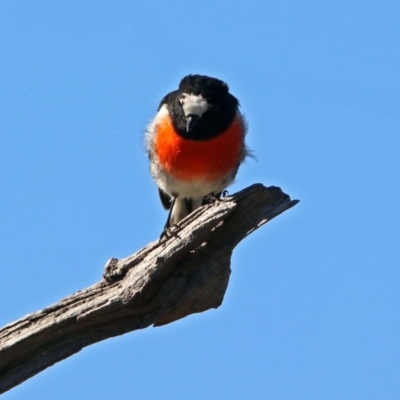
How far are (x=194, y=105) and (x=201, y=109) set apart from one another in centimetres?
7

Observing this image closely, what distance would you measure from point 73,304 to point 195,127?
2.19 m

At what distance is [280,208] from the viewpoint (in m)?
5.78

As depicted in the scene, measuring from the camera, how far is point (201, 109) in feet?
24.2

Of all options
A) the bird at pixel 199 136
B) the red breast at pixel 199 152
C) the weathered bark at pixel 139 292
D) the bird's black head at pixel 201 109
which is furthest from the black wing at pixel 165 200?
the weathered bark at pixel 139 292

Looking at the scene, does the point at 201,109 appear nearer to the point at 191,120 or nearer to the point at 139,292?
the point at 191,120

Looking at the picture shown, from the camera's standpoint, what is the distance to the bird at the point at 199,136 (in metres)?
7.41

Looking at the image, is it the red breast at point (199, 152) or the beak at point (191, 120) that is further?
the red breast at point (199, 152)

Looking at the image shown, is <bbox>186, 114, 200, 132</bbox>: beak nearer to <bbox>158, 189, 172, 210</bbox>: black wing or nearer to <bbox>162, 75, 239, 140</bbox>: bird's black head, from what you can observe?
<bbox>162, 75, 239, 140</bbox>: bird's black head

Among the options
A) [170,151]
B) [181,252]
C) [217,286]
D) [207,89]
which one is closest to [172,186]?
[170,151]

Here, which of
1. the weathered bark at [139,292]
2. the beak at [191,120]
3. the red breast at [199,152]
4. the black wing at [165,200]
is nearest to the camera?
the weathered bark at [139,292]

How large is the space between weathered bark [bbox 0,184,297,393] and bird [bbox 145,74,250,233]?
1.38m

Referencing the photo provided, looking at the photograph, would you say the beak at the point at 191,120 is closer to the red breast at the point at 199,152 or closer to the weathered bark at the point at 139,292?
the red breast at the point at 199,152

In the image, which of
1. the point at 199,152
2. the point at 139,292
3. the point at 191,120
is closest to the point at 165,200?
the point at 199,152

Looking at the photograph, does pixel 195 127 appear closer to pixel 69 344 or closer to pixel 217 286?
pixel 217 286
